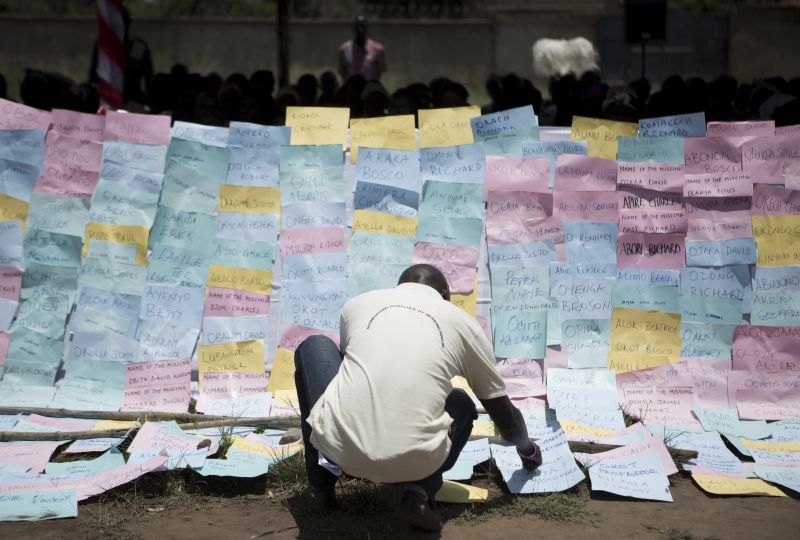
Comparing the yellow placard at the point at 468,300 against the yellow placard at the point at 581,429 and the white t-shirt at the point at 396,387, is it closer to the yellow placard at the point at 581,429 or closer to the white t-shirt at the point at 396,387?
the yellow placard at the point at 581,429

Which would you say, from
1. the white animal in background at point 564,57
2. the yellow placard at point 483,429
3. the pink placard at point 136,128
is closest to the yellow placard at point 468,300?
the yellow placard at point 483,429

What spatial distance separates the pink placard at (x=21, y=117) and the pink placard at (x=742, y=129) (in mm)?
3680

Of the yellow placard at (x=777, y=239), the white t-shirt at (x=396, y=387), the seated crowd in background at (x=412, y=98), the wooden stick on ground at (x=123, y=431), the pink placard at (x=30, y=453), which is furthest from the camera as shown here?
the seated crowd in background at (x=412, y=98)

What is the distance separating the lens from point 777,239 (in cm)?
534

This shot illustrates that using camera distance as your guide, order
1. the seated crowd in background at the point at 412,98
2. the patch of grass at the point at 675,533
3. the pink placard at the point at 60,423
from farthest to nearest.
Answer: the seated crowd in background at the point at 412,98
the pink placard at the point at 60,423
the patch of grass at the point at 675,533

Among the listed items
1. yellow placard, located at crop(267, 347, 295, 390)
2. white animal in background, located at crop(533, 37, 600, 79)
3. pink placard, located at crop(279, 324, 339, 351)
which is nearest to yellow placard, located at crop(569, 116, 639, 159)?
pink placard, located at crop(279, 324, 339, 351)

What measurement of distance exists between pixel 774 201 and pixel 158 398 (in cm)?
343

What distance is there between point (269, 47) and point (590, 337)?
16.3 m

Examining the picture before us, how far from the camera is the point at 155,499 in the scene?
4.30 m

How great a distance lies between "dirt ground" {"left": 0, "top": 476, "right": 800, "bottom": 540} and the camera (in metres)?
3.97

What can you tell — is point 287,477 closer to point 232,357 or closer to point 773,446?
point 232,357

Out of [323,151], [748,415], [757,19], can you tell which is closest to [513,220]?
[323,151]

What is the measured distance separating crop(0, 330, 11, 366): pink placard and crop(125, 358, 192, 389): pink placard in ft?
2.21

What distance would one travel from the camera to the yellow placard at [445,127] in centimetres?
554
